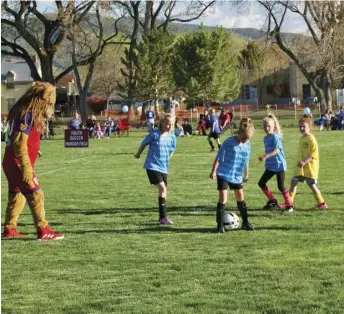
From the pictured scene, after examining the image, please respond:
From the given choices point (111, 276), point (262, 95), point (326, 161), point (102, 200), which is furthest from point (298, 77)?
point (111, 276)

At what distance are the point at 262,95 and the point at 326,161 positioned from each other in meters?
72.4

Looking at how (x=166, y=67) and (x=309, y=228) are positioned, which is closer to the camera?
(x=309, y=228)

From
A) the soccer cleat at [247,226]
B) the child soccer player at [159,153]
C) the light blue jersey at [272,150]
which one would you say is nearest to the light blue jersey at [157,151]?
the child soccer player at [159,153]

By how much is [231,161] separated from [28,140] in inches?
102

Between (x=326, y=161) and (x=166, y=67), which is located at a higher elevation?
(x=166, y=67)

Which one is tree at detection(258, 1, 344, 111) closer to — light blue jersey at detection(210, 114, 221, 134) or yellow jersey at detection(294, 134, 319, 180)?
light blue jersey at detection(210, 114, 221, 134)

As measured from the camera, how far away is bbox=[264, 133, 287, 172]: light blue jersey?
11312 millimetres

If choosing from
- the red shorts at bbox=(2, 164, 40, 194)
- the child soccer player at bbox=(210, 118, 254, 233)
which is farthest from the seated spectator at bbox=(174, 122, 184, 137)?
the red shorts at bbox=(2, 164, 40, 194)

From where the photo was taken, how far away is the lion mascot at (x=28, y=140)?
846 cm

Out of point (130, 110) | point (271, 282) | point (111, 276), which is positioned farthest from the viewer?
point (130, 110)

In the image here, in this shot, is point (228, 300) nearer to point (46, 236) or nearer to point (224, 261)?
point (224, 261)

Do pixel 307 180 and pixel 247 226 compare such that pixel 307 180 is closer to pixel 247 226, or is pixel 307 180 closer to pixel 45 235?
pixel 247 226

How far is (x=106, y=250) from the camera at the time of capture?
27.5ft

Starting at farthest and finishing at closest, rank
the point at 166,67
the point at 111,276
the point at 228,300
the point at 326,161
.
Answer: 1. the point at 166,67
2. the point at 326,161
3. the point at 111,276
4. the point at 228,300
